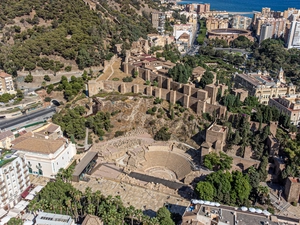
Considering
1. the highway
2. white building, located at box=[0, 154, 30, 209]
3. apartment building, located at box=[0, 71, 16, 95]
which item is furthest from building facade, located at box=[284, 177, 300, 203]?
apartment building, located at box=[0, 71, 16, 95]

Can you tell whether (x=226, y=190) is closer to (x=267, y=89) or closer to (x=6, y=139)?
(x=6, y=139)

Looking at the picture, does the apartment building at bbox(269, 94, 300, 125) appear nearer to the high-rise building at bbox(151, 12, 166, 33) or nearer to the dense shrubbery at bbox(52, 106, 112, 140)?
the dense shrubbery at bbox(52, 106, 112, 140)

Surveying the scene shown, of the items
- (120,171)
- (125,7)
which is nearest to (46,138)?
(120,171)

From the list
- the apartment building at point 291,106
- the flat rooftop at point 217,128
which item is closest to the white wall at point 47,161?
the flat rooftop at point 217,128

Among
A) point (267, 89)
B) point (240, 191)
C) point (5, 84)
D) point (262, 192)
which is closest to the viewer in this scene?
point (240, 191)

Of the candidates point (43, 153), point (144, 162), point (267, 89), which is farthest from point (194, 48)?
point (43, 153)

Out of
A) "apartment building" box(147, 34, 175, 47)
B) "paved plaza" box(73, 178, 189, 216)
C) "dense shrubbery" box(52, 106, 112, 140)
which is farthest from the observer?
"apartment building" box(147, 34, 175, 47)

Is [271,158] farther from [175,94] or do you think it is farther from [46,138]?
[46,138]
